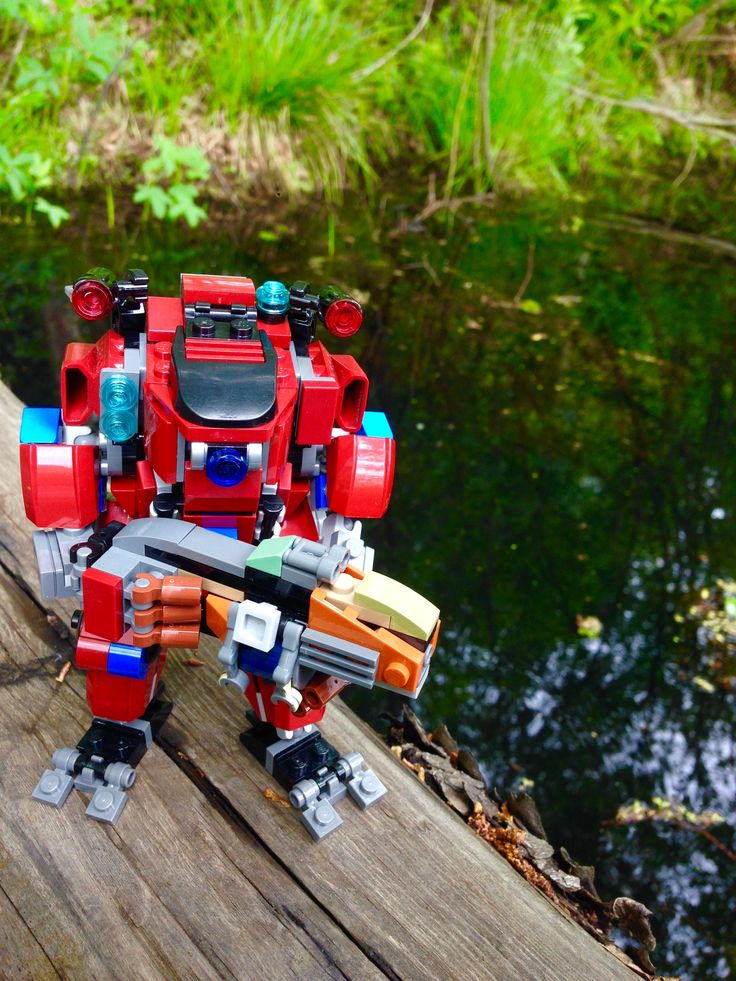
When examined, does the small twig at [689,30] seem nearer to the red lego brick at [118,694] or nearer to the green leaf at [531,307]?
the green leaf at [531,307]

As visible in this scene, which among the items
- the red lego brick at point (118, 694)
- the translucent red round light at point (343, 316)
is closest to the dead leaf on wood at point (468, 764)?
the red lego brick at point (118, 694)

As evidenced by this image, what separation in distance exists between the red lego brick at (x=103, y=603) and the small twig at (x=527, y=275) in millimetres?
2779

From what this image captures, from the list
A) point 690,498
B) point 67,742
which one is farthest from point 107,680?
point 690,498

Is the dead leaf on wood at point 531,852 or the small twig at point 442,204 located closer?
the dead leaf on wood at point 531,852

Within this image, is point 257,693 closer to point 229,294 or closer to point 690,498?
point 229,294

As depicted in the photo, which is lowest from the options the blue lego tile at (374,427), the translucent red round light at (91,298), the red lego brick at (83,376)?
the blue lego tile at (374,427)

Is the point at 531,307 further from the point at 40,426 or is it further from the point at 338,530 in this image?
the point at 40,426

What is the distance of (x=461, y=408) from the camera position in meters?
2.88

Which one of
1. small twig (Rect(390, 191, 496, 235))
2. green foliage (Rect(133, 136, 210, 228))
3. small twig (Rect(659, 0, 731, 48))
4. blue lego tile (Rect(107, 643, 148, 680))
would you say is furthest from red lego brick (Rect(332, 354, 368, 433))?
small twig (Rect(659, 0, 731, 48))

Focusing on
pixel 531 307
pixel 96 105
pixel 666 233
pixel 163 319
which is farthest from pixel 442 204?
pixel 163 319

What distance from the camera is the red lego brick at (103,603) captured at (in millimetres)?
1123

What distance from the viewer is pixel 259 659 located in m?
1.12

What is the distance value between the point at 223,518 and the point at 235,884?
0.54 metres

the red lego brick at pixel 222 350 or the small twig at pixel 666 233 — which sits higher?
the red lego brick at pixel 222 350
